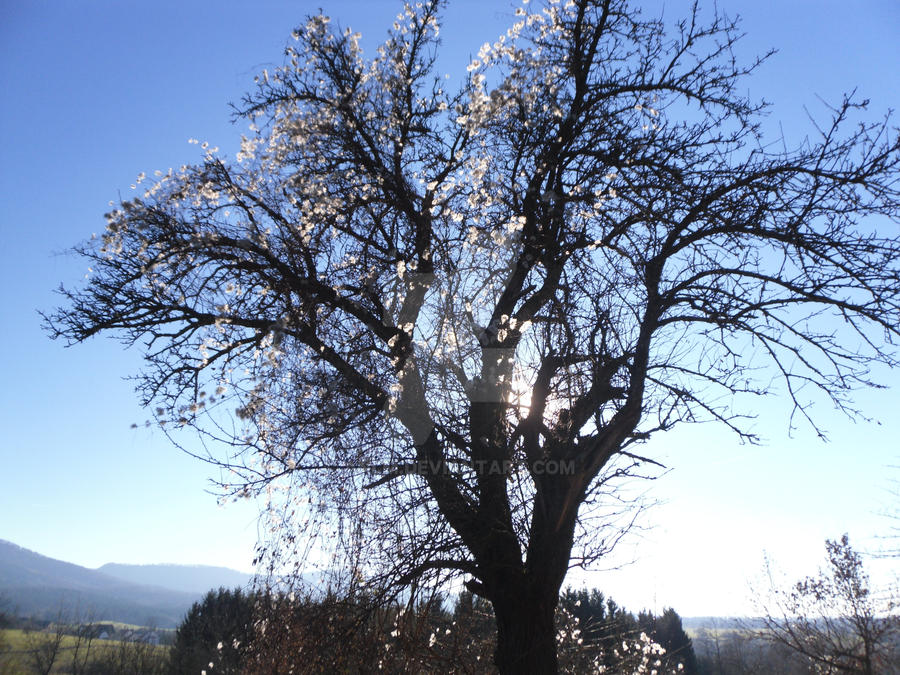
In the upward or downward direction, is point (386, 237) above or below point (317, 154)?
below

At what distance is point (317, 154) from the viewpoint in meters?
5.62

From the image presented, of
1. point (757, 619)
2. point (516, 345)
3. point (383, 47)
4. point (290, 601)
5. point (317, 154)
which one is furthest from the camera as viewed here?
point (757, 619)

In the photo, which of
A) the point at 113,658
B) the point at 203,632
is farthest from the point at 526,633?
the point at 113,658

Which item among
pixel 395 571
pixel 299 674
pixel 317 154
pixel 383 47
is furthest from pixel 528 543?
pixel 383 47

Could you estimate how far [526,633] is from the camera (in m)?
4.11

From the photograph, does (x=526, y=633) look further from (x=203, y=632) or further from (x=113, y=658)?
(x=113, y=658)

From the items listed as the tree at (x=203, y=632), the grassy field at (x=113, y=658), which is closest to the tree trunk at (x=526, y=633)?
the tree at (x=203, y=632)

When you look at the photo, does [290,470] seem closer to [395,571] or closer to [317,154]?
[395,571]

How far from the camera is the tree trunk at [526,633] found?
4.01 m

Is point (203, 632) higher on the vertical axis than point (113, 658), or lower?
higher

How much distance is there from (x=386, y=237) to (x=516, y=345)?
1.93 meters

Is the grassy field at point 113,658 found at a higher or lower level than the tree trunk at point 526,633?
lower

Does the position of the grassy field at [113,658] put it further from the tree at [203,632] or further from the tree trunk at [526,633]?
the tree trunk at [526,633]

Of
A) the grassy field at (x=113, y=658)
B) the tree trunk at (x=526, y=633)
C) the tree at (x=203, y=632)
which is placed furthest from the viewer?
the grassy field at (x=113, y=658)
